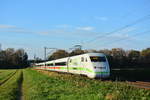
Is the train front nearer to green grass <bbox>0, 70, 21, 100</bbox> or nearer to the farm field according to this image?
the farm field

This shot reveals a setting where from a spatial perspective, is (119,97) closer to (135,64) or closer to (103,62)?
(103,62)

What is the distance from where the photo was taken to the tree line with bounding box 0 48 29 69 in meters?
136

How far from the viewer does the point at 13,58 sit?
13888 cm

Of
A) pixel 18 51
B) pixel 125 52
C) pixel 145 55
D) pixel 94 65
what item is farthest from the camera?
pixel 18 51

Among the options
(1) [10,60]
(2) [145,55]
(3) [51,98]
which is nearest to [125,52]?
(2) [145,55]

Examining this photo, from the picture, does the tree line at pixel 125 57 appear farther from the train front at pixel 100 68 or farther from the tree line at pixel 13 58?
the tree line at pixel 13 58

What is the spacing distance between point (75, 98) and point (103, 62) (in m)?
12.8

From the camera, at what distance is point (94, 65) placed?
2292 centimetres

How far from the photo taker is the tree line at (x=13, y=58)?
136m

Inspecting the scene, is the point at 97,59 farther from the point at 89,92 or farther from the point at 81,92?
the point at 89,92

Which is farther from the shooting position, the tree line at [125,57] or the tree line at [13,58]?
the tree line at [13,58]

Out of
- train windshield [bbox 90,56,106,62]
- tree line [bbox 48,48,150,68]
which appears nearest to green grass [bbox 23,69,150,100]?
train windshield [bbox 90,56,106,62]

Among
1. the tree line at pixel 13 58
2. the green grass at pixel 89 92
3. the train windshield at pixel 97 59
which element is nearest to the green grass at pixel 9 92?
the green grass at pixel 89 92

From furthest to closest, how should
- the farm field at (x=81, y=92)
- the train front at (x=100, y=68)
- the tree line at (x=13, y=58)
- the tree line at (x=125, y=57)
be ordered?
the tree line at (x=13, y=58)
the tree line at (x=125, y=57)
the train front at (x=100, y=68)
the farm field at (x=81, y=92)
